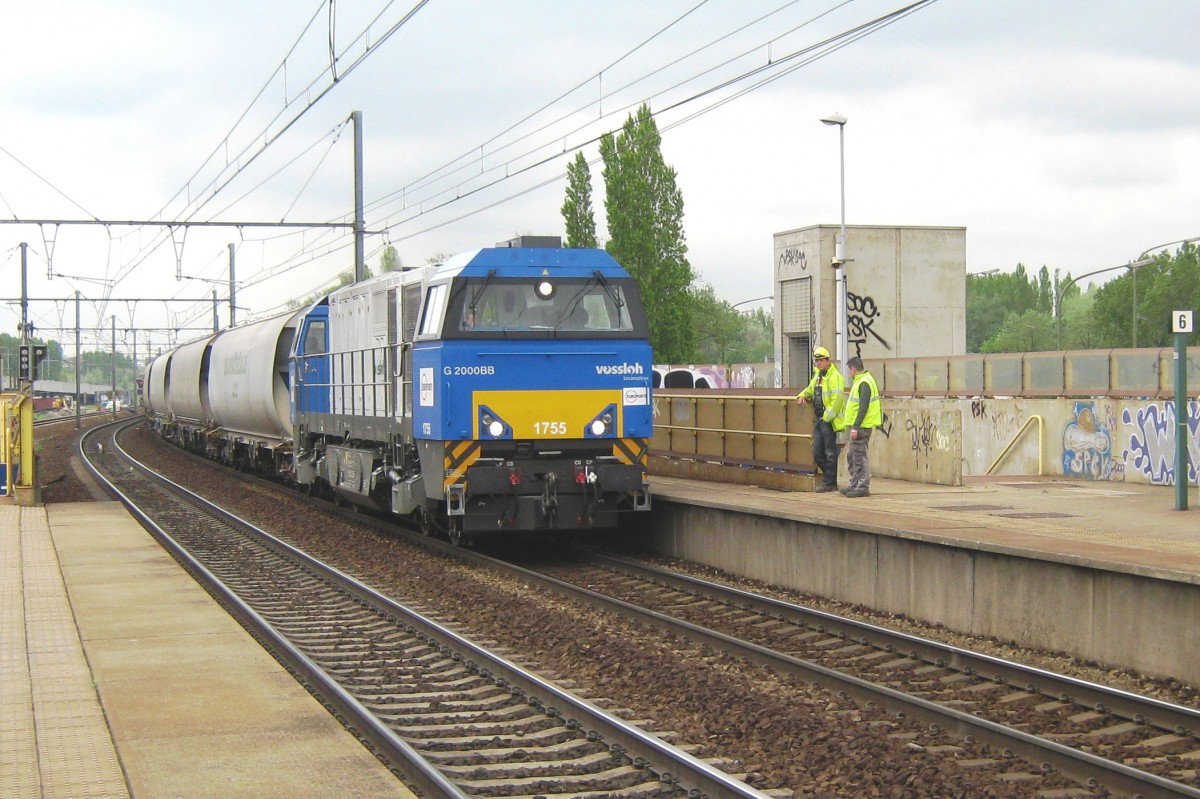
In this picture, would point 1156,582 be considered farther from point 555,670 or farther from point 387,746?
point 387,746

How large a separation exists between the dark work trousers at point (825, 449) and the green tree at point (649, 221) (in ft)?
144

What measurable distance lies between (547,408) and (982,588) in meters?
5.66

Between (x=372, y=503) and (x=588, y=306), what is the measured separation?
5.22 m

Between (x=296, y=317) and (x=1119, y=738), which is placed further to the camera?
(x=296, y=317)

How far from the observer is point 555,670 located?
31.3ft

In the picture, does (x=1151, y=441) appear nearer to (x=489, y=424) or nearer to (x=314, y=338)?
(x=489, y=424)

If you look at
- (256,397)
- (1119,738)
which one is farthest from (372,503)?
(1119,738)

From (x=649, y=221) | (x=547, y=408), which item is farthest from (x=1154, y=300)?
(x=547, y=408)

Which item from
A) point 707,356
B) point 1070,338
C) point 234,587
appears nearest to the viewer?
point 234,587

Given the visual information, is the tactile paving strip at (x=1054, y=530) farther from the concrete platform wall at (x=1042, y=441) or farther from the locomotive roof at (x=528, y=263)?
the locomotive roof at (x=528, y=263)

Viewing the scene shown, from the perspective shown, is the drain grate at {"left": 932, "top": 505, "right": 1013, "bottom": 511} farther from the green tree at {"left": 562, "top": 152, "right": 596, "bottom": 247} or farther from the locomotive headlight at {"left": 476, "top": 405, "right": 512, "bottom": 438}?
the green tree at {"left": 562, "top": 152, "right": 596, "bottom": 247}

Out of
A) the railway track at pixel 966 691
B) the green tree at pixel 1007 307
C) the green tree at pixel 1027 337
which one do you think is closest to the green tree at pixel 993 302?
the green tree at pixel 1007 307

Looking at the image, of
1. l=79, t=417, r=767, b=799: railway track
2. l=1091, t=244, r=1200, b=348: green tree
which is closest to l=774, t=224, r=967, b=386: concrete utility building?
l=79, t=417, r=767, b=799: railway track

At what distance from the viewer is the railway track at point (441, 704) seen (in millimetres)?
6645
